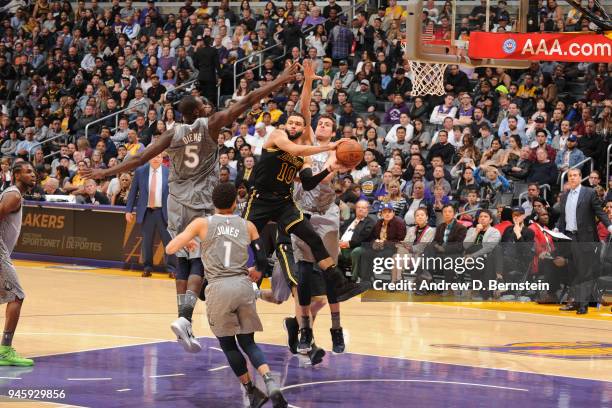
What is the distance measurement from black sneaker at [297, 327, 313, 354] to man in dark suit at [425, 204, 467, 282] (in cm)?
544

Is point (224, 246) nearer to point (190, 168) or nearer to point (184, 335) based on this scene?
point (184, 335)

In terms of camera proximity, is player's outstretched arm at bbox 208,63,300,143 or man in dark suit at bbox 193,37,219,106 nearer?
player's outstretched arm at bbox 208,63,300,143

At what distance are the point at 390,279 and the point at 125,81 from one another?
11653 mm

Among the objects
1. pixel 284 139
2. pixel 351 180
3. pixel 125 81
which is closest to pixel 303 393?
pixel 284 139

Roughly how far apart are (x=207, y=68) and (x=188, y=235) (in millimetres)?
16041

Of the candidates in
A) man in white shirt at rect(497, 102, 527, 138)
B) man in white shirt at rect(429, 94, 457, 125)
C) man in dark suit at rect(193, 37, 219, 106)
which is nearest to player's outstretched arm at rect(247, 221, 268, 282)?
man in white shirt at rect(497, 102, 527, 138)

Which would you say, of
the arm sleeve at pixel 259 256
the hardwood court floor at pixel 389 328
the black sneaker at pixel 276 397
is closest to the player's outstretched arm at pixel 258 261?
the arm sleeve at pixel 259 256

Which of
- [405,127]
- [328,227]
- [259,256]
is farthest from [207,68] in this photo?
[259,256]

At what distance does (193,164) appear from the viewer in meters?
10.4

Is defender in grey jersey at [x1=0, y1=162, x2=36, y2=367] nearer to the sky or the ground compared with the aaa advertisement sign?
nearer to the ground

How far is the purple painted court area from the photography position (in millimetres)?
9008

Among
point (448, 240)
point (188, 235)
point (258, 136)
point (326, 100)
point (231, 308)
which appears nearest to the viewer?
point (188, 235)

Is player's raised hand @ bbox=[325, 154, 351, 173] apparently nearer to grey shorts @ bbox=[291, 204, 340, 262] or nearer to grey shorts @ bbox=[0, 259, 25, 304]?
grey shorts @ bbox=[291, 204, 340, 262]

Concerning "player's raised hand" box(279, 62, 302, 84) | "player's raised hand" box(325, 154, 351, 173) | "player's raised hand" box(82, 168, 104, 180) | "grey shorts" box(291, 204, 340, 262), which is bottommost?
"grey shorts" box(291, 204, 340, 262)
